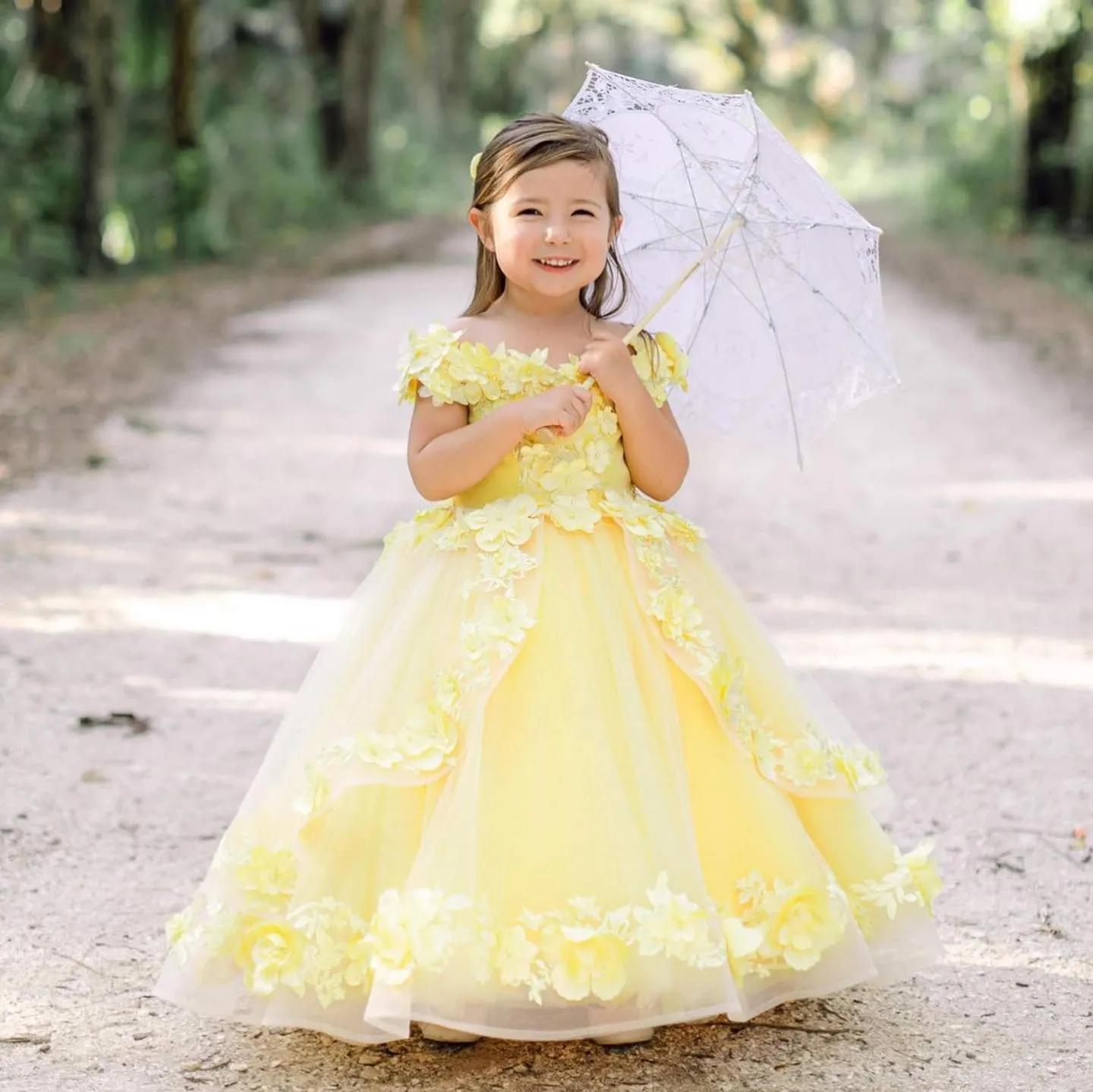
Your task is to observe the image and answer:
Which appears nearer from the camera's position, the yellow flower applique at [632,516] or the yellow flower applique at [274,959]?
the yellow flower applique at [274,959]

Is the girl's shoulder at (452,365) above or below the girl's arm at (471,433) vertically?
above

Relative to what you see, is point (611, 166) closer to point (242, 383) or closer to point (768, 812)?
point (768, 812)

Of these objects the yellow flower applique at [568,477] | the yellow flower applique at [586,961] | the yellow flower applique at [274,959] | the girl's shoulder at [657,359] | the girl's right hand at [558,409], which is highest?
the girl's shoulder at [657,359]

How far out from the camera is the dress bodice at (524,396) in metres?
2.80

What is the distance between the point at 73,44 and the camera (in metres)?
14.5

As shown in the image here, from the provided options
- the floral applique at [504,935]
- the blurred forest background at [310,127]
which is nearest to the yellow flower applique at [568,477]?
the floral applique at [504,935]

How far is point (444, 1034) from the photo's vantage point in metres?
2.72

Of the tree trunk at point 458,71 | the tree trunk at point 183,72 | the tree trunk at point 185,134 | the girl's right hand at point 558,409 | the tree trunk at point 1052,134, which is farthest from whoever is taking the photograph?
the tree trunk at point 458,71

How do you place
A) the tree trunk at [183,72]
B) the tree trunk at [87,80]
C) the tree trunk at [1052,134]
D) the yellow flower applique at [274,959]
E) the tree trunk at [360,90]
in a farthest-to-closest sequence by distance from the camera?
the tree trunk at [360,90], the tree trunk at [1052,134], the tree trunk at [183,72], the tree trunk at [87,80], the yellow flower applique at [274,959]

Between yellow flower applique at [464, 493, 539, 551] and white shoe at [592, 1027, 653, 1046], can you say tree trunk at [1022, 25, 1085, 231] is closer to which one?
yellow flower applique at [464, 493, 539, 551]

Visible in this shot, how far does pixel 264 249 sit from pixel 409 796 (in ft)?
57.1

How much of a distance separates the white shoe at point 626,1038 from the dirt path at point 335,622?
0.08 ft

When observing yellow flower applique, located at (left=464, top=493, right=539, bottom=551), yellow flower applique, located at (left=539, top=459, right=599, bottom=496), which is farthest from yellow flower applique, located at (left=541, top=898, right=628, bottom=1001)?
yellow flower applique, located at (left=539, top=459, right=599, bottom=496)

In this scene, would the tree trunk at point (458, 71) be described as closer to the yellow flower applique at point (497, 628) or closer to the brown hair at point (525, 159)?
the brown hair at point (525, 159)
